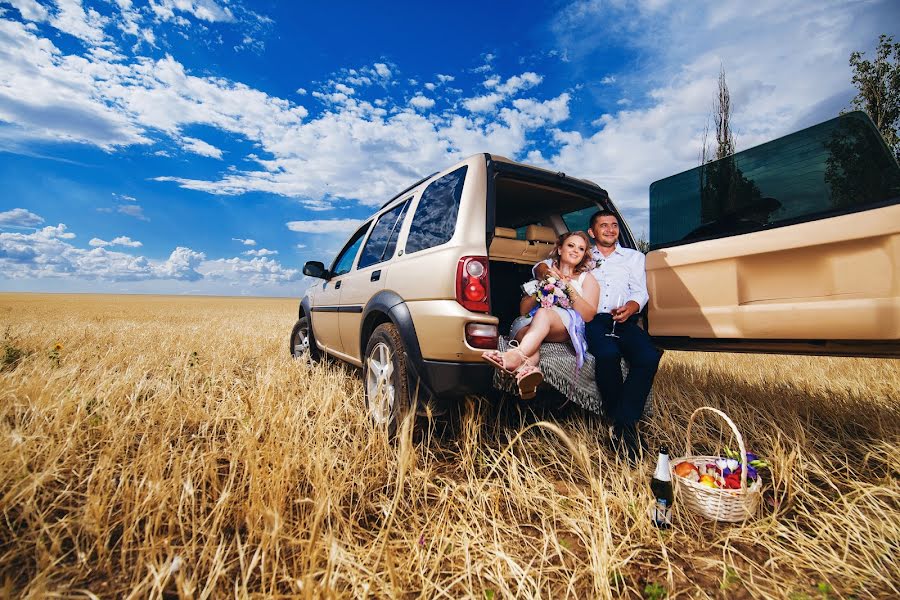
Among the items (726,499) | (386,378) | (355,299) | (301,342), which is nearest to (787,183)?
(726,499)

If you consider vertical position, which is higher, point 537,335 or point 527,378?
point 537,335

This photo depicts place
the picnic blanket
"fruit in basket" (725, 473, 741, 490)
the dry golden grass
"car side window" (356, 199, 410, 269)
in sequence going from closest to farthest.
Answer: the dry golden grass, "fruit in basket" (725, 473, 741, 490), the picnic blanket, "car side window" (356, 199, 410, 269)

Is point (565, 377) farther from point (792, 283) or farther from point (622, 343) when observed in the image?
point (792, 283)

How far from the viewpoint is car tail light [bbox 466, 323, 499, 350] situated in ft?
7.23

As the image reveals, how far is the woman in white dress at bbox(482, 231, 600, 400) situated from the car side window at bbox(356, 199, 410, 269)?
122 cm

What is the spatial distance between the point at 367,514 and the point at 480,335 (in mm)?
1045

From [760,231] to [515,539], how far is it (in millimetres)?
2015

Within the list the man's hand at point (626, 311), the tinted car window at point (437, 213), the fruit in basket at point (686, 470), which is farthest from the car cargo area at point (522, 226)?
the fruit in basket at point (686, 470)

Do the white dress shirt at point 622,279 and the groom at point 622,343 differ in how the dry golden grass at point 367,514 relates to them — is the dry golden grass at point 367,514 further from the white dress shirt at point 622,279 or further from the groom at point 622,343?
the white dress shirt at point 622,279

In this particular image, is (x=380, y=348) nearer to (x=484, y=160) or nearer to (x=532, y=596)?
(x=484, y=160)

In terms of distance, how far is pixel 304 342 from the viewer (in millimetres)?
5508

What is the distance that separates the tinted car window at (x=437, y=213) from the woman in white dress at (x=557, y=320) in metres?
0.78

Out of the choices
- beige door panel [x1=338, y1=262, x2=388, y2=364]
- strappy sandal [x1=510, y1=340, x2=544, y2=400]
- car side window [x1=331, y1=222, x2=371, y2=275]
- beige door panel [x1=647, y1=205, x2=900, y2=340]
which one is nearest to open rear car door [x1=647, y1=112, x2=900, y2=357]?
beige door panel [x1=647, y1=205, x2=900, y2=340]

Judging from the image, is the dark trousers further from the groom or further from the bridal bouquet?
the bridal bouquet
